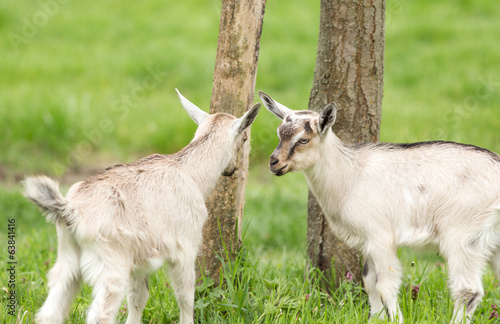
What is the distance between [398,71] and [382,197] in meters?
7.49

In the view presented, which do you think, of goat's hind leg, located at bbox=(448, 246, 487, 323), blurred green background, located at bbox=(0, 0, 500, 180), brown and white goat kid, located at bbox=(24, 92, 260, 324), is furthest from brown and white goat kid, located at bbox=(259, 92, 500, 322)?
blurred green background, located at bbox=(0, 0, 500, 180)

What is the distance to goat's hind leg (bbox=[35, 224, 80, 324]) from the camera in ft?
12.4

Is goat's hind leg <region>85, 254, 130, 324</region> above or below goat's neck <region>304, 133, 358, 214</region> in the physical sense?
below

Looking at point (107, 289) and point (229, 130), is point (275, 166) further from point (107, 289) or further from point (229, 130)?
point (107, 289)

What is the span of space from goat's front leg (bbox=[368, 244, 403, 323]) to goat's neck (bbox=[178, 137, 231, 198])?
1.14 meters

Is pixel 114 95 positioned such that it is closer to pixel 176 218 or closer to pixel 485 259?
pixel 176 218

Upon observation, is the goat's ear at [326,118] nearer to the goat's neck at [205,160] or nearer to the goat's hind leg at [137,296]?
the goat's neck at [205,160]

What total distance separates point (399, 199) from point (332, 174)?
0.48m

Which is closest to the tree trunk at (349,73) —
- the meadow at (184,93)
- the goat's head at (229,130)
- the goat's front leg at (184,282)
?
the meadow at (184,93)

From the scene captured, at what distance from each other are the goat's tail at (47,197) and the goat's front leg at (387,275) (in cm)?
191

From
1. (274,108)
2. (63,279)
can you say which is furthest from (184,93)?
(63,279)

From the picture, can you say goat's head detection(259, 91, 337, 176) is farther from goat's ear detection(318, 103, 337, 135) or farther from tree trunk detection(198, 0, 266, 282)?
tree trunk detection(198, 0, 266, 282)

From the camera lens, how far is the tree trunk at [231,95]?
4633 millimetres

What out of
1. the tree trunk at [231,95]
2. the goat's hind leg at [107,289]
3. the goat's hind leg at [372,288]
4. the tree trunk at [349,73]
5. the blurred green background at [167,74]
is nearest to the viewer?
the goat's hind leg at [107,289]
